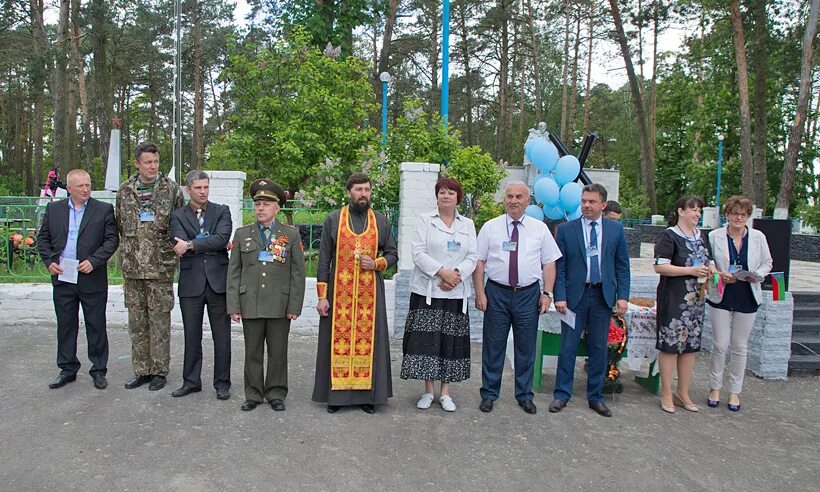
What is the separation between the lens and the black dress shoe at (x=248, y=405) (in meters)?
4.55

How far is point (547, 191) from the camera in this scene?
8641mm

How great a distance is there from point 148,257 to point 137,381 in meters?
1.05

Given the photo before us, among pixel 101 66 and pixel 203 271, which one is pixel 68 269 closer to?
pixel 203 271

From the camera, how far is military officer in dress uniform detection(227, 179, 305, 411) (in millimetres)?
4555

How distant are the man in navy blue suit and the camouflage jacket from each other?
10.1 ft

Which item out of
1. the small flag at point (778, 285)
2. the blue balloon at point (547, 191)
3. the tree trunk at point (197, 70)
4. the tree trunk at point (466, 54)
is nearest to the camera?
the small flag at point (778, 285)

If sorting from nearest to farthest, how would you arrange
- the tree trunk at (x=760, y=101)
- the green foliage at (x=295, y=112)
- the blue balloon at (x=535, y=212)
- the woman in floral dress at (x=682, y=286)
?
the woman in floral dress at (x=682, y=286) < the blue balloon at (x=535, y=212) < the green foliage at (x=295, y=112) < the tree trunk at (x=760, y=101)

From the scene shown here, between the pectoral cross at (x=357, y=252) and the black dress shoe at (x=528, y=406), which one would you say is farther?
the black dress shoe at (x=528, y=406)

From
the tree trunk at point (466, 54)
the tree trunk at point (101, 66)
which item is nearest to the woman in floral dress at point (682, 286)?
the tree trunk at point (101, 66)

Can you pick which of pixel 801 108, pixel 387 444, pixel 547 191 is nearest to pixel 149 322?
pixel 387 444

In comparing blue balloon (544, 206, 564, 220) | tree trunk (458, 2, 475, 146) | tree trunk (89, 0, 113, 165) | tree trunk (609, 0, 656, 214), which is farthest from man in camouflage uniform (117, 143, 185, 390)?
tree trunk (458, 2, 475, 146)

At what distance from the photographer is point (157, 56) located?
29.0 meters

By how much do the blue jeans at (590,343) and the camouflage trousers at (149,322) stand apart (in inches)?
125

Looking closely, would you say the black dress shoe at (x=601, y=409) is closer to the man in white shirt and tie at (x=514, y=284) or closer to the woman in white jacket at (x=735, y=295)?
the man in white shirt and tie at (x=514, y=284)
